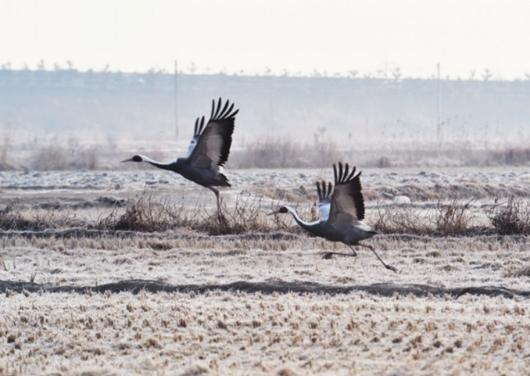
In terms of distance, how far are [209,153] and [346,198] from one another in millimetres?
3732

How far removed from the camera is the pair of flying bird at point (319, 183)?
14.0m

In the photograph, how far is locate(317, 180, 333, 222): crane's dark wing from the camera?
1447cm

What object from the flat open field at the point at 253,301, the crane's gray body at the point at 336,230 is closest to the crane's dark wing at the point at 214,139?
the flat open field at the point at 253,301

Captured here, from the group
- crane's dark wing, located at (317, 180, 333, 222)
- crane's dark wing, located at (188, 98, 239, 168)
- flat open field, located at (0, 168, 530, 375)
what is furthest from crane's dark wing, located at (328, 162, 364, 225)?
crane's dark wing, located at (188, 98, 239, 168)

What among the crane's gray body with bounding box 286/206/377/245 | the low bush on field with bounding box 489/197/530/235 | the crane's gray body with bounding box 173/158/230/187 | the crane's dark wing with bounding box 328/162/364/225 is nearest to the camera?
the crane's dark wing with bounding box 328/162/364/225

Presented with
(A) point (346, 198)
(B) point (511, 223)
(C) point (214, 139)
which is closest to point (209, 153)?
(C) point (214, 139)

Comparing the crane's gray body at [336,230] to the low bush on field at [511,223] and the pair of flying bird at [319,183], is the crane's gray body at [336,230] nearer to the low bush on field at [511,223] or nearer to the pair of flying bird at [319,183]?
the pair of flying bird at [319,183]

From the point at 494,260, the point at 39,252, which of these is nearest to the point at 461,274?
the point at 494,260

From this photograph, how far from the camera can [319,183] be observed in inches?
603

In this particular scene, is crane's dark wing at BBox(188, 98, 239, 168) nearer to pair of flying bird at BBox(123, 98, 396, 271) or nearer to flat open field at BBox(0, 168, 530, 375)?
pair of flying bird at BBox(123, 98, 396, 271)

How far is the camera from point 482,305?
1255 centimetres

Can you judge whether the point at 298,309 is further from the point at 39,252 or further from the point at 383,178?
the point at 383,178

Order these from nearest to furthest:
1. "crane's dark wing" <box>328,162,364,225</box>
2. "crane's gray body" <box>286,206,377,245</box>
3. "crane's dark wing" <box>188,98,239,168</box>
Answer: "crane's dark wing" <box>328,162,364,225</box>, "crane's gray body" <box>286,206,377,245</box>, "crane's dark wing" <box>188,98,239,168</box>

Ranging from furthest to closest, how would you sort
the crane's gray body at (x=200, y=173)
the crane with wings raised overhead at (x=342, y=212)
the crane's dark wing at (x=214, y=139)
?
the crane's gray body at (x=200, y=173) < the crane's dark wing at (x=214, y=139) < the crane with wings raised overhead at (x=342, y=212)
